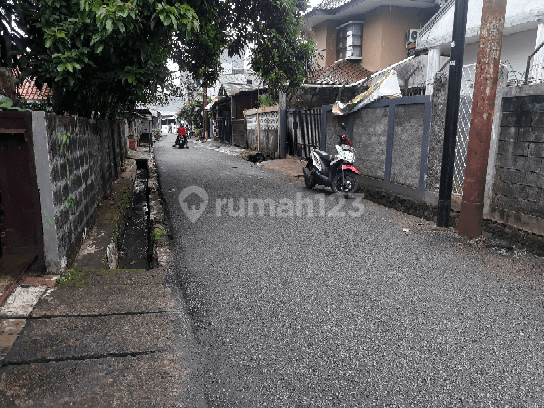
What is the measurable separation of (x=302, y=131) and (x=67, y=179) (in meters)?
10.9

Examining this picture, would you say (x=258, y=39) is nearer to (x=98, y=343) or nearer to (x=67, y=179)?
(x=67, y=179)

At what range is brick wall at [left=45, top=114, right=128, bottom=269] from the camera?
A: 3.93 meters

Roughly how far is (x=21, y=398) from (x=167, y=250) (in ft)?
9.51

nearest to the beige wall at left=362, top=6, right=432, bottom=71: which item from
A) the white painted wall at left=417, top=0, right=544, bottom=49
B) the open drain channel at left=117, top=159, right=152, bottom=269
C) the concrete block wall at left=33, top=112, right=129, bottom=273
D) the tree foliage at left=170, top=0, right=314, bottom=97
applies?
the white painted wall at left=417, top=0, right=544, bottom=49

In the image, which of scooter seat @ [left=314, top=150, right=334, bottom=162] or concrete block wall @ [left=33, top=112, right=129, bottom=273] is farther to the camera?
scooter seat @ [left=314, top=150, right=334, bottom=162]

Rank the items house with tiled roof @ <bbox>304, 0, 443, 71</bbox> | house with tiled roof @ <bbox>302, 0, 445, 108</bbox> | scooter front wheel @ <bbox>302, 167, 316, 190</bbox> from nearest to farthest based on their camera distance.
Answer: scooter front wheel @ <bbox>302, 167, 316, 190</bbox>
house with tiled roof @ <bbox>302, 0, 445, 108</bbox>
house with tiled roof @ <bbox>304, 0, 443, 71</bbox>

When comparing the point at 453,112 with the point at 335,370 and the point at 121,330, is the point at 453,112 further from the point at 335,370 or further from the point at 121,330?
Result: the point at 121,330

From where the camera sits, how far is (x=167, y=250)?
510cm

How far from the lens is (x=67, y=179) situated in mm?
4453

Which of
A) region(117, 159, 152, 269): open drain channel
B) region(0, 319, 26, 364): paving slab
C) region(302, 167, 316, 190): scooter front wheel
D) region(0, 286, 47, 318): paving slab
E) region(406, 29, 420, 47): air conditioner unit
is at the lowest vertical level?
region(117, 159, 152, 269): open drain channel

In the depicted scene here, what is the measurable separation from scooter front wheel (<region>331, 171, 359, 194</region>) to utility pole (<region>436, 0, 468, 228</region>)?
280cm

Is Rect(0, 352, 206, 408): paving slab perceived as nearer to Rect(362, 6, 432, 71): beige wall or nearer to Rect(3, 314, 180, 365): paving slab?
Rect(3, 314, 180, 365): paving slab

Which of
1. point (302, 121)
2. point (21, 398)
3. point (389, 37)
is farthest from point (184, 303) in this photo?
point (389, 37)

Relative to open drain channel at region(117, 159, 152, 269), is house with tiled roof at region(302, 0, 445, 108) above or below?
above
